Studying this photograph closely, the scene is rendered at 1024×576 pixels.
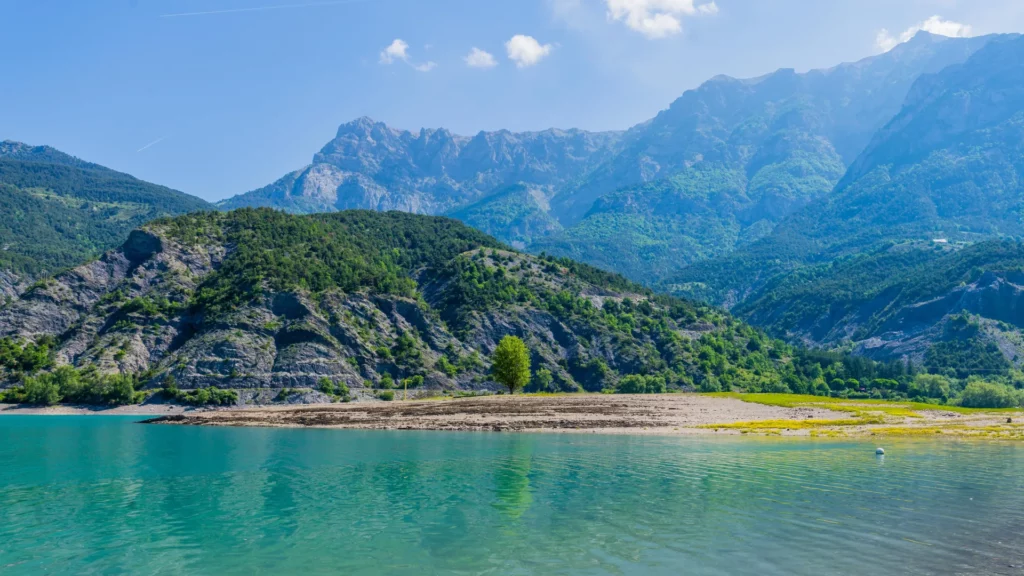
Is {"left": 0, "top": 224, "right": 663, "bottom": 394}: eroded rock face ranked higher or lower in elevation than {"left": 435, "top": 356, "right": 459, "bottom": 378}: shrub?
higher

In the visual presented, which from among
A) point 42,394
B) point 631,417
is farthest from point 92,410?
point 631,417

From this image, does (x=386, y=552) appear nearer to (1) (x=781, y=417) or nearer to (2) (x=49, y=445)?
(2) (x=49, y=445)

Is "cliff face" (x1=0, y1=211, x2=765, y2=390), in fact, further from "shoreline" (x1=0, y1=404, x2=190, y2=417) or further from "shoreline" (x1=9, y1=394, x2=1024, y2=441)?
"shoreline" (x1=9, y1=394, x2=1024, y2=441)

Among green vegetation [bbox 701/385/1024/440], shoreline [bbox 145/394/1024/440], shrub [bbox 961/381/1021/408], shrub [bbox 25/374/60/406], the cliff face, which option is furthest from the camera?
shrub [bbox 961/381/1021/408]

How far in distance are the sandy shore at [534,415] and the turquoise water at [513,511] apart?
29.9 metres

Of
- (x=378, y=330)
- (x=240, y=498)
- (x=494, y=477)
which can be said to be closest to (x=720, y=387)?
(x=378, y=330)

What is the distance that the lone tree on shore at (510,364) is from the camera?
16112cm

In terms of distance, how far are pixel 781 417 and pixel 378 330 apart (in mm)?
117010

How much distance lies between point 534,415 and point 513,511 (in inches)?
3012

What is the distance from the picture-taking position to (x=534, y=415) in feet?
372

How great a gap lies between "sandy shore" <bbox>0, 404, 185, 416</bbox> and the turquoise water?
76188 millimetres

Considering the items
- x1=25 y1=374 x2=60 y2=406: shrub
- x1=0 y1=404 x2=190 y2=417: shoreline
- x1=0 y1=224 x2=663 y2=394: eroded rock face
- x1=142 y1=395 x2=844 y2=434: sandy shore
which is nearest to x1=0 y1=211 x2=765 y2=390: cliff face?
x1=0 y1=224 x2=663 y2=394: eroded rock face

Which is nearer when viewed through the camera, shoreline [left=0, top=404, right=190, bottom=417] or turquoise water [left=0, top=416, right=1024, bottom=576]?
turquoise water [left=0, top=416, right=1024, bottom=576]

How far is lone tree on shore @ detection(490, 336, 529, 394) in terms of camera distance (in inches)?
6344
